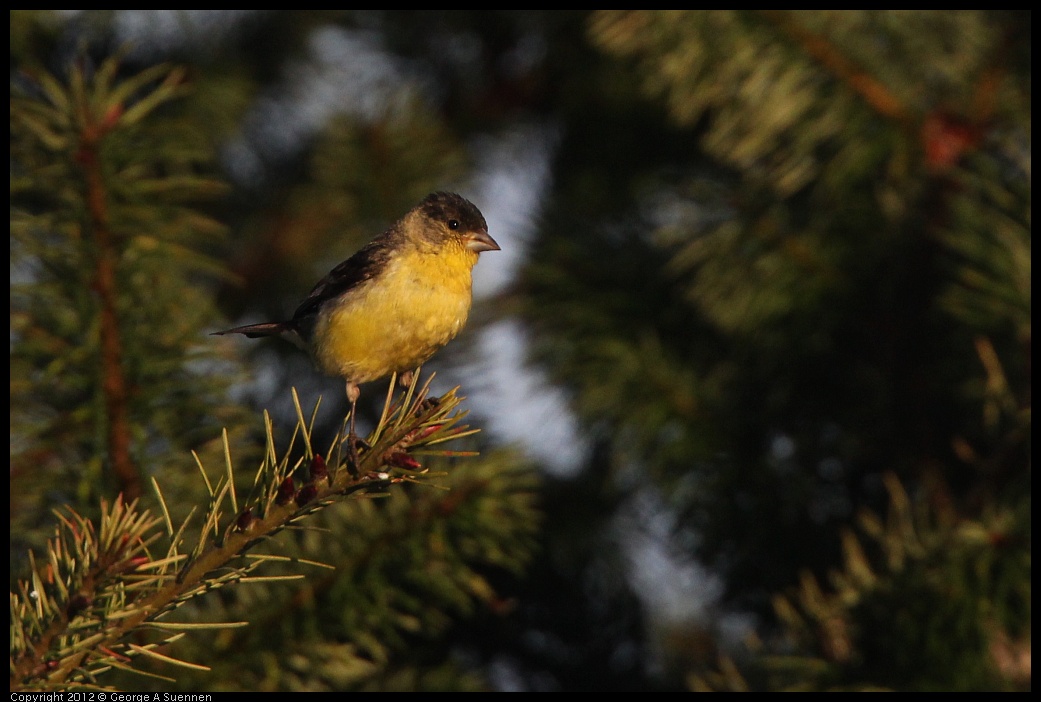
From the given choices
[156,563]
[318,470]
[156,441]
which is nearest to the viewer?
[156,563]

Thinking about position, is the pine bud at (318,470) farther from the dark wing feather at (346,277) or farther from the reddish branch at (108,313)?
the dark wing feather at (346,277)

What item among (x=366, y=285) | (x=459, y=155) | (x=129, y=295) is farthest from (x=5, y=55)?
(x=459, y=155)

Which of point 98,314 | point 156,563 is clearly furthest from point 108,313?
point 156,563

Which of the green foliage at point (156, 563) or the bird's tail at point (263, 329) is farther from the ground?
the green foliage at point (156, 563)

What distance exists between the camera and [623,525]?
3.85 m

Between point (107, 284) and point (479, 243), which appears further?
point (479, 243)

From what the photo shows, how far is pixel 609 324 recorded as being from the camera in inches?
140

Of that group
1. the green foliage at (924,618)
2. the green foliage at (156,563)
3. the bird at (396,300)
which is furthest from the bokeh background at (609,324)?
the green foliage at (156,563)

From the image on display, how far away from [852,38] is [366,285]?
1795 mm

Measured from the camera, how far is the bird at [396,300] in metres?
3.26

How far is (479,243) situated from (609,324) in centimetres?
61

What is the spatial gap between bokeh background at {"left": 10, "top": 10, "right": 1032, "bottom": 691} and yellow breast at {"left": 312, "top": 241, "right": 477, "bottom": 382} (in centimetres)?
40

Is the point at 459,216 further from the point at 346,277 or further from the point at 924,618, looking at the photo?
the point at 924,618

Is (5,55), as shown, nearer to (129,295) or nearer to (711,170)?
(129,295)
